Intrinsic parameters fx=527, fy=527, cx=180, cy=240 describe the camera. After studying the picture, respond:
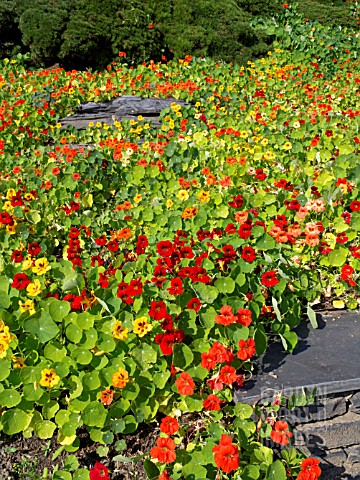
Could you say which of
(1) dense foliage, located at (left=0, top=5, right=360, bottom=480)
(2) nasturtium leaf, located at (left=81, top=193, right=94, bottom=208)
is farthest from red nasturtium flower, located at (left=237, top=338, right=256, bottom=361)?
(2) nasturtium leaf, located at (left=81, top=193, right=94, bottom=208)

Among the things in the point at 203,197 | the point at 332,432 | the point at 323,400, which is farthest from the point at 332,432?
the point at 203,197

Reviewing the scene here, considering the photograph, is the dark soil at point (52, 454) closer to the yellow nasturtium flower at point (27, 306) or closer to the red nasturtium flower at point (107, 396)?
the red nasturtium flower at point (107, 396)

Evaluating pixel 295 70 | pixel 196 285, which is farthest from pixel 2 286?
pixel 295 70

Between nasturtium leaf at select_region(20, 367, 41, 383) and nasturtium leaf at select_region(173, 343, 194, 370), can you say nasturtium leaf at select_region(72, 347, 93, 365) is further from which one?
nasturtium leaf at select_region(173, 343, 194, 370)

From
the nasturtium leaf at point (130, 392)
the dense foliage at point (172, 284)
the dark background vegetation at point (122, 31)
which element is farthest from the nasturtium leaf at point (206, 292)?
the dark background vegetation at point (122, 31)

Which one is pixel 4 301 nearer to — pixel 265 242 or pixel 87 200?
pixel 265 242

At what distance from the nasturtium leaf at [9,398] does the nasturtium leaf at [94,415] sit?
0.26 metres

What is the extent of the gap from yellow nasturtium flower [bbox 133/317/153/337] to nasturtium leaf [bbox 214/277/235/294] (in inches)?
15.4

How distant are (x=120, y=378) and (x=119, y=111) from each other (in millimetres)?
4597

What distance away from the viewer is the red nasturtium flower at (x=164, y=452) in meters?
1.81

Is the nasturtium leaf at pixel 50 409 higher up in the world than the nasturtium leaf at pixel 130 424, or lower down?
higher up

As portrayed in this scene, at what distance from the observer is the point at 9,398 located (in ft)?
6.59

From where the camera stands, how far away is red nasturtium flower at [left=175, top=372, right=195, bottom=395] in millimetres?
2016

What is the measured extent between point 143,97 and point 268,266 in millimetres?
4311
